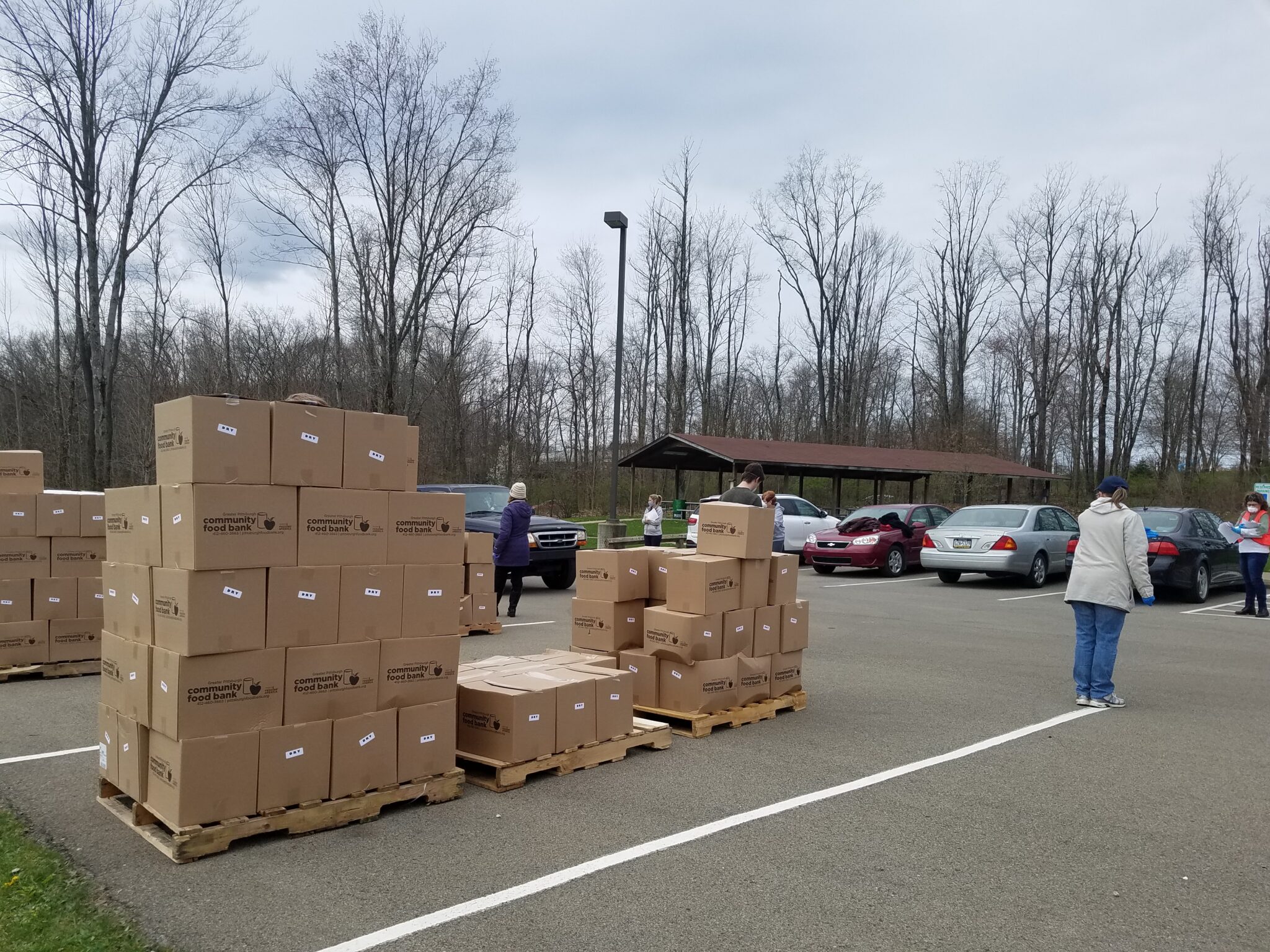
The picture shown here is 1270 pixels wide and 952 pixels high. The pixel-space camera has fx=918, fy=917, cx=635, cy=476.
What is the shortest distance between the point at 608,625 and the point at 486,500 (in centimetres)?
901

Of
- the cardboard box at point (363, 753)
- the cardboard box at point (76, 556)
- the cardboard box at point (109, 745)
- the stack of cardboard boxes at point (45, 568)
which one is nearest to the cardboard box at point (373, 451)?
the cardboard box at point (363, 753)

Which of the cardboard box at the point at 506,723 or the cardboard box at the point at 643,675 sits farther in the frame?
the cardboard box at the point at 643,675

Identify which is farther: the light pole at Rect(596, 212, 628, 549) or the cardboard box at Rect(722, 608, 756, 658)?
the light pole at Rect(596, 212, 628, 549)

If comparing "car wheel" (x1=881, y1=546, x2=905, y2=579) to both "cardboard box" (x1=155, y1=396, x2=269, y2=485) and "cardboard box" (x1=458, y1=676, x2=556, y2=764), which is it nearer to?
"cardboard box" (x1=458, y1=676, x2=556, y2=764)

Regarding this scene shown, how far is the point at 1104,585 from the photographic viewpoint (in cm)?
762

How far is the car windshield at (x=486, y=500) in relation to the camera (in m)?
15.7

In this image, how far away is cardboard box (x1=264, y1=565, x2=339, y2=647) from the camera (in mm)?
4672

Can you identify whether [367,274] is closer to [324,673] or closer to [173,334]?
[173,334]

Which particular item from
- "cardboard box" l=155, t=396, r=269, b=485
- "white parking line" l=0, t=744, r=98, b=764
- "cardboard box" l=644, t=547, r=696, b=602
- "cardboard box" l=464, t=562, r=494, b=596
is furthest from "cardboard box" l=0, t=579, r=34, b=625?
"cardboard box" l=644, t=547, r=696, b=602

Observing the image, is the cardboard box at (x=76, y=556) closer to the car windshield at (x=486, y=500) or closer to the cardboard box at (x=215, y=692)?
the cardboard box at (x=215, y=692)

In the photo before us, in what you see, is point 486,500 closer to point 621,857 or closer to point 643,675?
point 643,675

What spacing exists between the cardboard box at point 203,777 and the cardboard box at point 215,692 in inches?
2.1

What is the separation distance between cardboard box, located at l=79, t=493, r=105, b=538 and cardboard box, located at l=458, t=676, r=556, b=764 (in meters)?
5.38

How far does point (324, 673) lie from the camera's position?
15.9ft
